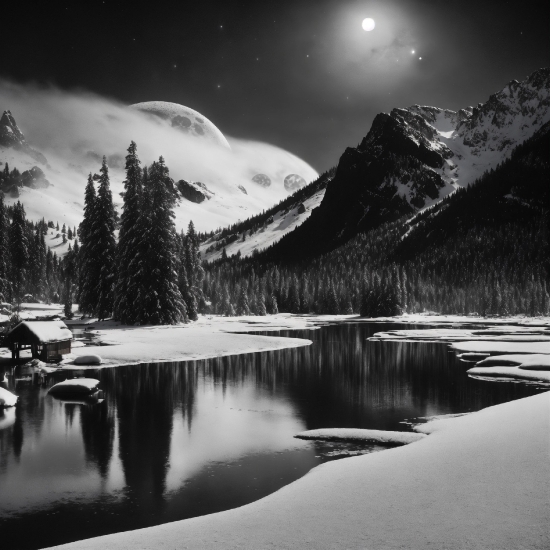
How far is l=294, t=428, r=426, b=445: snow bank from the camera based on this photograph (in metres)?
16.7

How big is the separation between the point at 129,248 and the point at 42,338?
25920 mm

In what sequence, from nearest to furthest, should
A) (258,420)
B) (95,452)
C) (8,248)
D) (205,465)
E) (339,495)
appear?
(339,495) → (205,465) → (95,452) → (258,420) → (8,248)

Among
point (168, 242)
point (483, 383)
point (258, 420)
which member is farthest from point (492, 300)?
point (258, 420)

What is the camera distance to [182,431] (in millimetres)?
18812

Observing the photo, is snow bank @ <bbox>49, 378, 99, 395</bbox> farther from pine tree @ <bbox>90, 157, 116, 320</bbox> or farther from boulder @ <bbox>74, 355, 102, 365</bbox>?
pine tree @ <bbox>90, 157, 116, 320</bbox>

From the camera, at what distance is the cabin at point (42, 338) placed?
1363 inches

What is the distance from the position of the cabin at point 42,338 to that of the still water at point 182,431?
10.7 ft

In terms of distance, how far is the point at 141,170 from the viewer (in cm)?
6391

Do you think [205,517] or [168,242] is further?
[168,242]

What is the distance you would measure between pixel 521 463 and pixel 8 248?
9672 cm

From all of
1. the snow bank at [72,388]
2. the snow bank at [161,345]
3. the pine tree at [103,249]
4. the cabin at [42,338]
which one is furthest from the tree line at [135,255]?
the snow bank at [72,388]

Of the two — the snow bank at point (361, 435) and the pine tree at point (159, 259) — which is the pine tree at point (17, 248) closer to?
the pine tree at point (159, 259)

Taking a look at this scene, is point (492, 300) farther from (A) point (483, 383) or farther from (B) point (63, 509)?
(B) point (63, 509)

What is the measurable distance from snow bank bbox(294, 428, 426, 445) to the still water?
747mm
